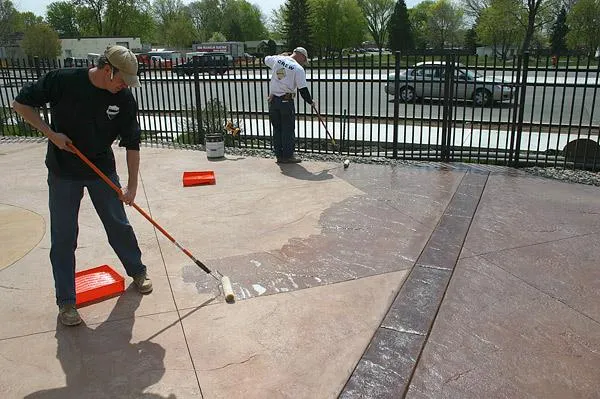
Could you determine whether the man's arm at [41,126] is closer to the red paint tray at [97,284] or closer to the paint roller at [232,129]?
the red paint tray at [97,284]

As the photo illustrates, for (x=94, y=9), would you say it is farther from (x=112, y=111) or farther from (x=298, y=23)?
(x=112, y=111)

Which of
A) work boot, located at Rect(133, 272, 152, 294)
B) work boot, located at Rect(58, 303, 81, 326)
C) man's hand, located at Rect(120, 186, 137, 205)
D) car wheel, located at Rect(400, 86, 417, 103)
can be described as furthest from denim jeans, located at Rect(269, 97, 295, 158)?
work boot, located at Rect(58, 303, 81, 326)

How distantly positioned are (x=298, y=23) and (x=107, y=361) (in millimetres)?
61798

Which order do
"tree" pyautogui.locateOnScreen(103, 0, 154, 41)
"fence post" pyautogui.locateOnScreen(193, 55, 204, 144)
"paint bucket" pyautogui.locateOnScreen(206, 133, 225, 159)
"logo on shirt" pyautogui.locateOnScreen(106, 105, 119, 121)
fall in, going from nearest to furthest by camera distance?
1. "logo on shirt" pyautogui.locateOnScreen(106, 105, 119, 121)
2. "paint bucket" pyautogui.locateOnScreen(206, 133, 225, 159)
3. "fence post" pyautogui.locateOnScreen(193, 55, 204, 144)
4. "tree" pyautogui.locateOnScreen(103, 0, 154, 41)

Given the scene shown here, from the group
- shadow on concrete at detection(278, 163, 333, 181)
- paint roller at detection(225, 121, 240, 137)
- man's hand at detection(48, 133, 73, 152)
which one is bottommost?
shadow on concrete at detection(278, 163, 333, 181)

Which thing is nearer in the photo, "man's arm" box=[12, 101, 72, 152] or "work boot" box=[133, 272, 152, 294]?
"man's arm" box=[12, 101, 72, 152]

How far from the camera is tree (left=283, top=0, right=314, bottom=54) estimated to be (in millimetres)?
60281

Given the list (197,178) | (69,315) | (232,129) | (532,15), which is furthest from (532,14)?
(69,315)

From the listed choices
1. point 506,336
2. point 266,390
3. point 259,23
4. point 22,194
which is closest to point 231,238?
point 266,390

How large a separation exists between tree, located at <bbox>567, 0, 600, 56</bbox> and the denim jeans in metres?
36.5

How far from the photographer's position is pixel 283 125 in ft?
26.6

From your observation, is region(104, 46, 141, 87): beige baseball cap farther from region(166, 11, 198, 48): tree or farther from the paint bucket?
region(166, 11, 198, 48): tree

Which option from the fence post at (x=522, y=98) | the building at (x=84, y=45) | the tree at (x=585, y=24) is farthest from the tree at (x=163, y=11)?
the fence post at (x=522, y=98)

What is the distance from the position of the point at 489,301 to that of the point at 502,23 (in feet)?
142
